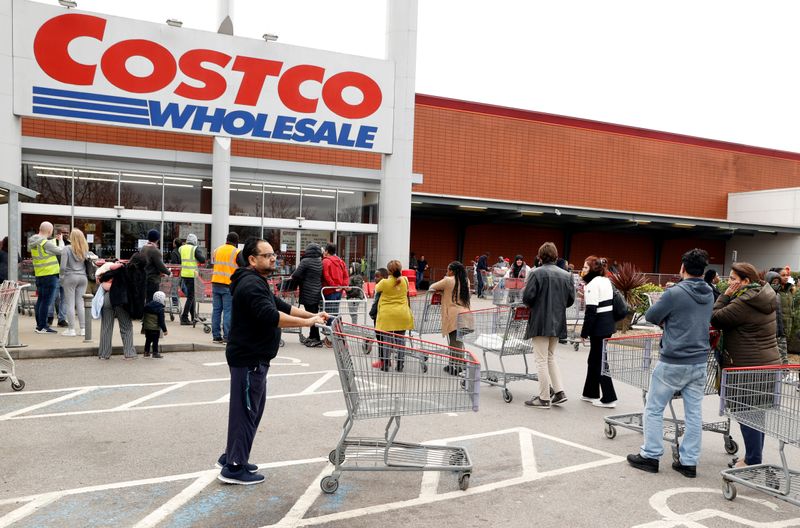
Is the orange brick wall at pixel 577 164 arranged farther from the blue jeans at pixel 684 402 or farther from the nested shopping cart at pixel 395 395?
the nested shopping cart at pixel 395 395

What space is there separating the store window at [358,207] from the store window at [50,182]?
352 inches

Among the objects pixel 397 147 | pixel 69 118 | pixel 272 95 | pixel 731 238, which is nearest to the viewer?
pixel 69 118

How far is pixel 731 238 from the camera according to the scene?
38.3m

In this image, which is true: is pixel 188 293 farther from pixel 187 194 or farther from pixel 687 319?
pixel 687 319

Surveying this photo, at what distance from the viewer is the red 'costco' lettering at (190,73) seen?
1797 centimetres

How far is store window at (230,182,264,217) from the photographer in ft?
71.5

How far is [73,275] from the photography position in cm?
1112

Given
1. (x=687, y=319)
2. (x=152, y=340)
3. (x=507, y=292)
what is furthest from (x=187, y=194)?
(x=687, y=319)

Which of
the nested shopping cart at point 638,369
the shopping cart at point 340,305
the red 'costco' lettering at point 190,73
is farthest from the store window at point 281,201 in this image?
the nested shopping cart at point 638,369

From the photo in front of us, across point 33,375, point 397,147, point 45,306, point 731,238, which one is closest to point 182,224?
point 397,147

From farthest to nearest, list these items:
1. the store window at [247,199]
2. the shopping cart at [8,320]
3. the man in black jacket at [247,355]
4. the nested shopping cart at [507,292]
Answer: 1. the store window at [247,199]
2. the nested shopping cart at [507,292]
3. the shopping cart at [8,320]
4. the man in black jacket at [247,355]

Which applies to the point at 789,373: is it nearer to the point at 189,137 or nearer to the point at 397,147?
the point at 397,147

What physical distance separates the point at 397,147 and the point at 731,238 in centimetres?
2578

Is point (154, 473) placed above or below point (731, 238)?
below
